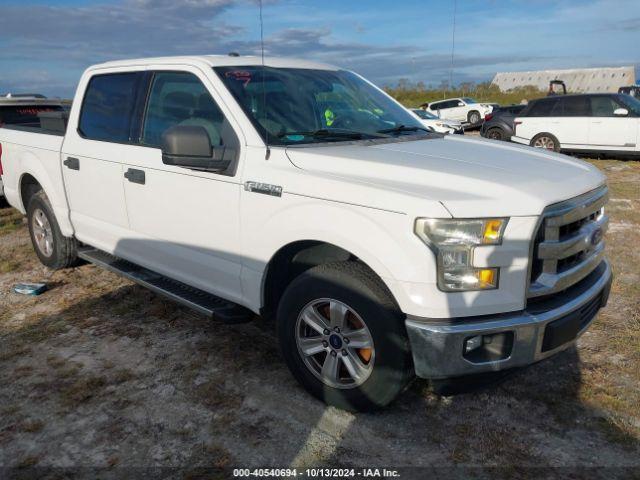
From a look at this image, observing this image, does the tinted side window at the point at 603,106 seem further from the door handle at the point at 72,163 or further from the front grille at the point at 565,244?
the door handle at the point at 72,163

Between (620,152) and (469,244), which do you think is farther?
(620,152)

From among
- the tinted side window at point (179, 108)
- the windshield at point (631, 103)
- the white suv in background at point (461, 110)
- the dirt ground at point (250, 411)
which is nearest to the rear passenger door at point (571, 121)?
the windshield at point (631, 103)

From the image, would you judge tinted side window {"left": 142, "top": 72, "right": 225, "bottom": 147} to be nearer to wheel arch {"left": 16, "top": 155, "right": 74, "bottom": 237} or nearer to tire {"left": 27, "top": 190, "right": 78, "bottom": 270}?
wheel arch {"left": 16, "top": 155, "right": 74, "bottom": 237}

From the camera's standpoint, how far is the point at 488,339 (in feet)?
8.70

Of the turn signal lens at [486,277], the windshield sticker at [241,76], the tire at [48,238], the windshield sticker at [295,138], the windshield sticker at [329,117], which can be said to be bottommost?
the tire at [48,238]

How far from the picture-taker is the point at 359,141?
3.54 metres

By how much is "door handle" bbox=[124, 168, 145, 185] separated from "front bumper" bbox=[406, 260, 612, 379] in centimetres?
227

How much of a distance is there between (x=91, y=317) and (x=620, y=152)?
42.0 ft

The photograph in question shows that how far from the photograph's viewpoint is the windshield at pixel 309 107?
3.46 m

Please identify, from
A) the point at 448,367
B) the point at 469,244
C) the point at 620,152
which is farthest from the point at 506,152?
the point at 620,152

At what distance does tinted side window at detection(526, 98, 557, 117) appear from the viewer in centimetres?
1439

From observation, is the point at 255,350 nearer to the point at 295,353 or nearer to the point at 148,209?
the point at 295,353

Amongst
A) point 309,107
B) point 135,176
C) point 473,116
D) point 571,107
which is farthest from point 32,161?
point 473,116

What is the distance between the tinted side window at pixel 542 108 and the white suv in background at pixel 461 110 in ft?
47.1
